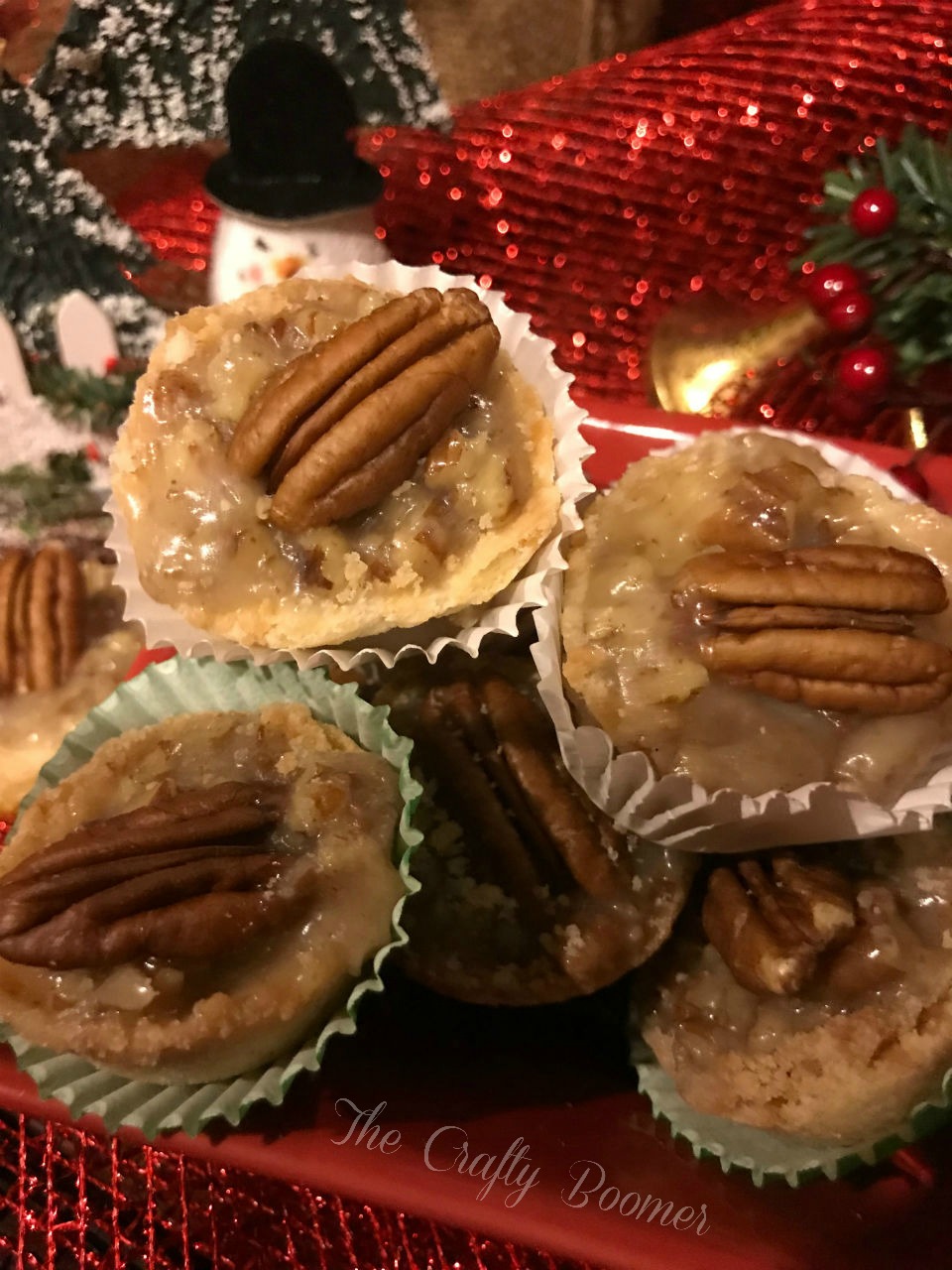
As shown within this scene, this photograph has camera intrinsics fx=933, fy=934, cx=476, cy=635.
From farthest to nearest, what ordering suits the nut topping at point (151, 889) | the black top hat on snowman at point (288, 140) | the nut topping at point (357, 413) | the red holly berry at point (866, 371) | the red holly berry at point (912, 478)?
the red holly berry at point (866, 371), the black top hat on snowman at point (288, 140), the red holly berry at point (912, 478), the nut topping at point (357, 413), the nut topping at point (151, 889)

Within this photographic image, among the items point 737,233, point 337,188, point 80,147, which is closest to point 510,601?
point 337,188

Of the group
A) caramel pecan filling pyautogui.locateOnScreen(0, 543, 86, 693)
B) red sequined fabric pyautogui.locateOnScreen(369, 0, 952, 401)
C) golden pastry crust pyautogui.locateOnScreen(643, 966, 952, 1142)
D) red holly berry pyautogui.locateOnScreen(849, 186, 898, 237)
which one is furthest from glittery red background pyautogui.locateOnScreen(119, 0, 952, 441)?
golden pastry crust pyautogui.locateOnScreen(643, 966, 952, 1142)

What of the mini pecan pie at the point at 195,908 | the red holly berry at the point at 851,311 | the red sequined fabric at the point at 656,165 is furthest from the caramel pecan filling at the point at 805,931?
the red sequined fabric at the point at 656,165

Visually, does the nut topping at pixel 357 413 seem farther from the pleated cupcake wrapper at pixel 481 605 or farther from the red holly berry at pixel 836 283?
the red holly berry at pixel 836 283

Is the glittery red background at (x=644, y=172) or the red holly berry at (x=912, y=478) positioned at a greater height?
the glittery red background at (x=644, y=172)

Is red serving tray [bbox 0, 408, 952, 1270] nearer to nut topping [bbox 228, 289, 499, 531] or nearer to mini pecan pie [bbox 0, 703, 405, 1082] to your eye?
mini pecan pie [bbox 0, 703, 405, 1082]

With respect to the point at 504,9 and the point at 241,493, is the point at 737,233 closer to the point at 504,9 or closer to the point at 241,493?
the point at 504,9

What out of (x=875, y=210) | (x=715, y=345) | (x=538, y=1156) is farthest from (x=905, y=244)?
(x=538, y=1156)
